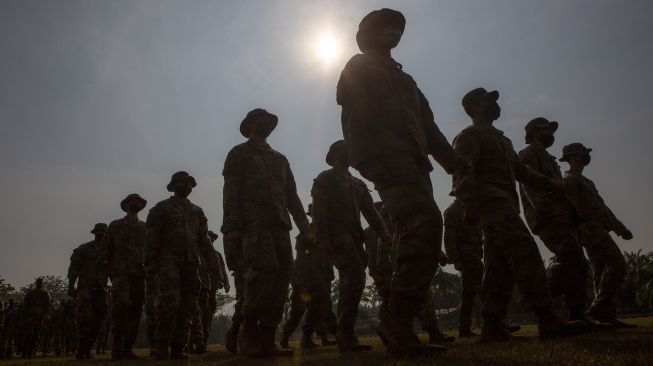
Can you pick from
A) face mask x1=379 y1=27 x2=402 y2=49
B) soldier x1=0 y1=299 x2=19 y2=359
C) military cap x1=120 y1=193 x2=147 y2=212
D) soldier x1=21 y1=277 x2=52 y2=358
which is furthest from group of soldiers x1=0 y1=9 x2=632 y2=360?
soldier x1=0 y1=299 x2=19 y2=359

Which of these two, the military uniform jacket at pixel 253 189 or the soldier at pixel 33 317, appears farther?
the soldier at pixel 33 317

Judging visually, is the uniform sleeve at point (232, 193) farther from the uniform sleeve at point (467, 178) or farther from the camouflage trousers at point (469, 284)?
the camouflage trousers at point (469, 284)

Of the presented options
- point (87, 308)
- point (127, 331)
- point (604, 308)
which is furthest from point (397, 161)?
point (87, 308)

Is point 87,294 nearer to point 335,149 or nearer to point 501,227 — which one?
point 335,149

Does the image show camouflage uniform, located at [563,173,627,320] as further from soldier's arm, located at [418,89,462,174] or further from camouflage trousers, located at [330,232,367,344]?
soldier's arm, located at [418,89,462,174]

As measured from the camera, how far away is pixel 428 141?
4719 millimetres

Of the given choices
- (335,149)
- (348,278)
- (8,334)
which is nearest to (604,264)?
(348,278)

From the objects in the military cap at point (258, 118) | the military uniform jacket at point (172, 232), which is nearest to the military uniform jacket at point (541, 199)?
the military cap at point (258, 118)

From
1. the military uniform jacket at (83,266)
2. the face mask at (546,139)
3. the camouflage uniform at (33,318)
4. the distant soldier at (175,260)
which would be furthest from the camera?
the camouflage uniform at (33,318)

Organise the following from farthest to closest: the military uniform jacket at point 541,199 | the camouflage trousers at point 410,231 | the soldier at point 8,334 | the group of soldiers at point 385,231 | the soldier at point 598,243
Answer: the soldier at point 8,334
the soldier at point 598,243
the military uniform jacket at point 541,199
the group of soldiers at point 385,231
the camouflage trousers at point 410,231

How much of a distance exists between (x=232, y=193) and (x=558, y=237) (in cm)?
435

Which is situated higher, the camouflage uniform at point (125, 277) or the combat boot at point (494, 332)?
the camouflage uniform at point (125, 277)

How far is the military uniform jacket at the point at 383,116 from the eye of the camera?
414cm

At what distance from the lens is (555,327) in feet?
15.4
